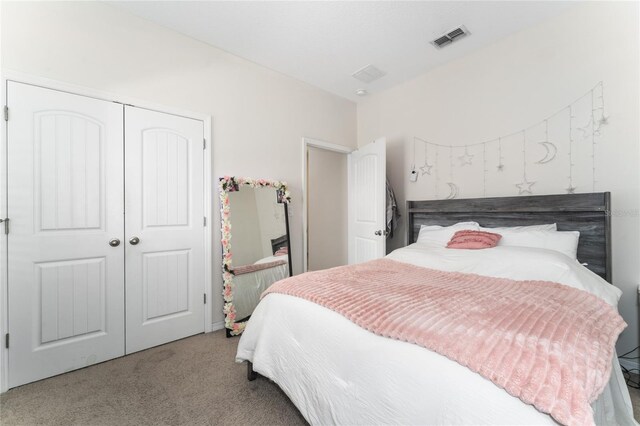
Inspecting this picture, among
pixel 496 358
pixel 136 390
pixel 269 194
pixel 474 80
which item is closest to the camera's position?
pixel 496 358

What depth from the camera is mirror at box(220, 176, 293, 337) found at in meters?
2.56

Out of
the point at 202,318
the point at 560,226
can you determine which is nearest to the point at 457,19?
the point at 560,226

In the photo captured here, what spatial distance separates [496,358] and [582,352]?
0.95 feet

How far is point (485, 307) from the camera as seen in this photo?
1.16 m

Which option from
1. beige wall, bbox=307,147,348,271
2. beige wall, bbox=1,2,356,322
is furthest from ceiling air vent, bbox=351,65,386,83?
beige wall, bbox=307,147,348,271

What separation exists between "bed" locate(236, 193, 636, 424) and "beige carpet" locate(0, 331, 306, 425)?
23cm

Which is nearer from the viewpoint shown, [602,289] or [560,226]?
[602,289]

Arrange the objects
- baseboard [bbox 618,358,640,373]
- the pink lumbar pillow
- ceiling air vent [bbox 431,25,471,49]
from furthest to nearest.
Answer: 1. ceiling air vent [bbox 431,25,471,49]
2. the pink lumbar pillow
3. baseboard [bbox 618,358,640,373]

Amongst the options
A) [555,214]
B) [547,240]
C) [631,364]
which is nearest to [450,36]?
[555,214]

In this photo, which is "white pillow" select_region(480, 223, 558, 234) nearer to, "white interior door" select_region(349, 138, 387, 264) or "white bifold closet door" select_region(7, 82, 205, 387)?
"white interior door" select_region(349, 138, 387, 264)

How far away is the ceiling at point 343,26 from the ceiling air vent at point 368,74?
7 cm

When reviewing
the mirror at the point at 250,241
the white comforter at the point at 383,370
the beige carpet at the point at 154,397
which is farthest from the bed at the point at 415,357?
the mirror at the point at 250,241

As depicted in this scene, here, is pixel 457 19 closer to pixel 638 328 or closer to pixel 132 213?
pixel 638 328

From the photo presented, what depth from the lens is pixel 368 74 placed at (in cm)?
305
